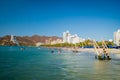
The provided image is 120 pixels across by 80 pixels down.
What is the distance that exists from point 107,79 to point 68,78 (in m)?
5.20

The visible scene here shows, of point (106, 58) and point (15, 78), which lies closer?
point (15, 78)

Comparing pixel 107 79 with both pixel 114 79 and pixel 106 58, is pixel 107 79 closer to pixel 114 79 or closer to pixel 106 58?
pixel 114 79

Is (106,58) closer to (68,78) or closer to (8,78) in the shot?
(68,78)

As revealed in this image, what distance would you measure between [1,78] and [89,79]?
11.9 m

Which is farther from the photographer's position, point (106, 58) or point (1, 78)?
point (106, 58)

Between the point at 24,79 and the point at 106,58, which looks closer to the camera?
the point at 24,79

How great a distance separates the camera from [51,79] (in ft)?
93.0

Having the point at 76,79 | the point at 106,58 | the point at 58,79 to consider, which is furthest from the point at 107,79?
the point at 106,58

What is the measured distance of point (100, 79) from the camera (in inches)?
1108

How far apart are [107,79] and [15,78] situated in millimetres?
12415

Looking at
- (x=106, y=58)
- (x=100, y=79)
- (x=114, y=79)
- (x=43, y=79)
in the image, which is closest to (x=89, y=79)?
(x=100, y=79)

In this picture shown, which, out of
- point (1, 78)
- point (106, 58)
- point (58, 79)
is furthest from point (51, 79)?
point (106, 58)

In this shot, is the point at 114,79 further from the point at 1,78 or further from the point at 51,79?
the point at 1,78

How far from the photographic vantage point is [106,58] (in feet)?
197
